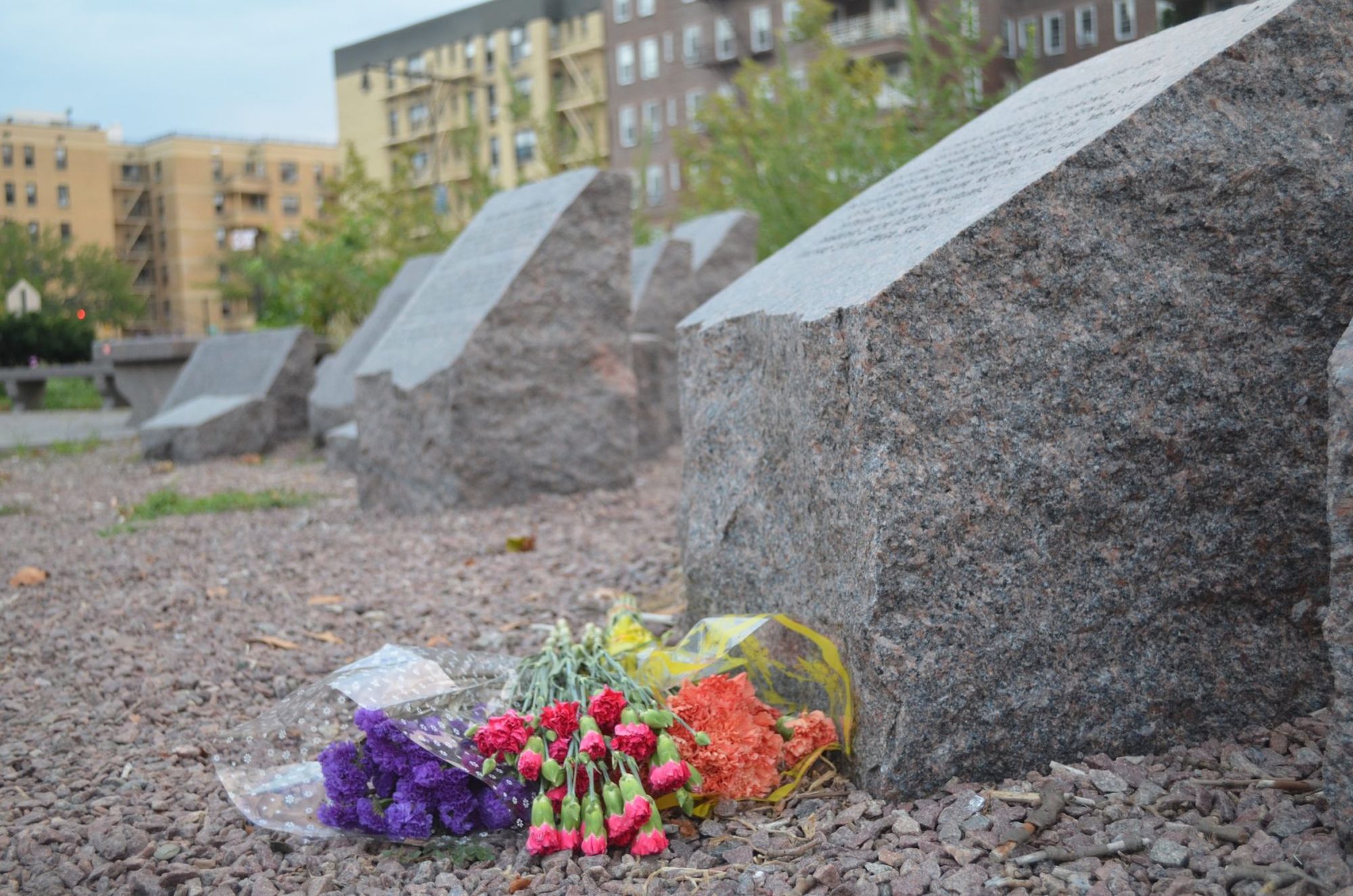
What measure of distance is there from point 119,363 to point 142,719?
1043 centimetres


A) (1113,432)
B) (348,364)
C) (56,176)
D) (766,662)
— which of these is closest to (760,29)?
(56,176)

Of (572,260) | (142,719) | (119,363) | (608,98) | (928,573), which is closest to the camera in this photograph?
(928,573)

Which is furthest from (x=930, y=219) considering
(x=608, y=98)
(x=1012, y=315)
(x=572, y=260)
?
(x=608, y=98)

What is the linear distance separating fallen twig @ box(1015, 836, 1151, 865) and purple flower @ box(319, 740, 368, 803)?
4.06 ft

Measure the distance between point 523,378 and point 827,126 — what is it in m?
4.84

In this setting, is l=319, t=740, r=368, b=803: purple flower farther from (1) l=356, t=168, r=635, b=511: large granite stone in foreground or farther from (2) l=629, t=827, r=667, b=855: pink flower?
(1) l=356, t=168, r=635, b=511: large granite stone in foreground

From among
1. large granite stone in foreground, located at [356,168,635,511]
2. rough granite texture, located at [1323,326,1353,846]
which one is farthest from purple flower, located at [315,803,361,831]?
large granite stone in foreground, located at [356,168,635,511]

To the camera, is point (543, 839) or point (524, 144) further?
point (524, 144)

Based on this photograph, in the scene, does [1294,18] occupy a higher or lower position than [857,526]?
higher

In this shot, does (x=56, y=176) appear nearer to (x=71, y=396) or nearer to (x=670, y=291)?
(x=71, y=396)

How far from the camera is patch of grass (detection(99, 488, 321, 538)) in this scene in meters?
6.14

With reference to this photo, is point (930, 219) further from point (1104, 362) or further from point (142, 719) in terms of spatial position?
point (142, 719)

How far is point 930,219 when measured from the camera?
97.0 inches

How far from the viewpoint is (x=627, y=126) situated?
32250 millimetres
